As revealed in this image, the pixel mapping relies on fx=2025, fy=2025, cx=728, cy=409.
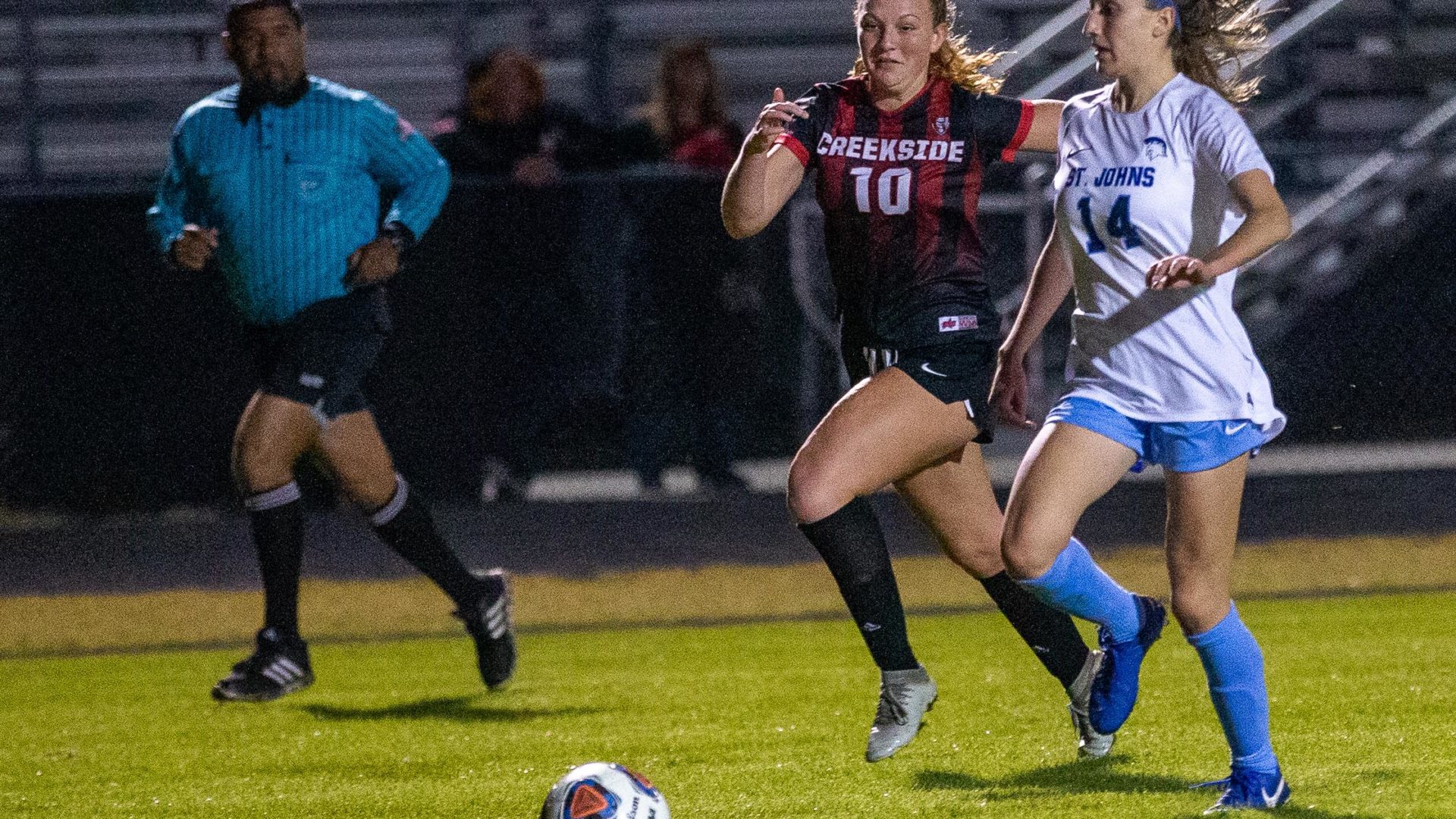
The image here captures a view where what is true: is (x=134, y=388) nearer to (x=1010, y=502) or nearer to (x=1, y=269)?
(x=1, y=269)

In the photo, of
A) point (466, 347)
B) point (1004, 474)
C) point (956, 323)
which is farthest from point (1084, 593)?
point (466, 347)

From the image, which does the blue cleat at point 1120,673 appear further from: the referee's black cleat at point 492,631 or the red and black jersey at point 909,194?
the referee's black cleat at point 492,631

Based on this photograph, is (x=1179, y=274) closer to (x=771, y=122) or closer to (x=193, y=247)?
(x=771, y=122)

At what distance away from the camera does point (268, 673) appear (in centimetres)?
583

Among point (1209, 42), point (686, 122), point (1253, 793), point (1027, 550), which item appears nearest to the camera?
point (1253, 793)

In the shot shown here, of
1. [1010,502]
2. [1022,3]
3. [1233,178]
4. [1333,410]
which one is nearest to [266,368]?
[1010,502]

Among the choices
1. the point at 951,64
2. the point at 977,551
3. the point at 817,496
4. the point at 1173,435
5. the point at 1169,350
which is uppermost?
the point at 951,64

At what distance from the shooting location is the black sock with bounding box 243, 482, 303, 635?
19.5 ft

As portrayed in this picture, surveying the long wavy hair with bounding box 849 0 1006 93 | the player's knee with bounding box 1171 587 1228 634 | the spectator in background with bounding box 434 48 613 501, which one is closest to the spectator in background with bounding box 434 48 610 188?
the spectator in background with bounding box 434 48 613 501

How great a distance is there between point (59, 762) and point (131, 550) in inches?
136

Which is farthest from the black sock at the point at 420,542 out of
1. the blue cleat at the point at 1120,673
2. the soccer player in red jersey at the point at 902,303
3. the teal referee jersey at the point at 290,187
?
the blue cleat at the point at 1120,673

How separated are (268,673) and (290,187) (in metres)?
1.44

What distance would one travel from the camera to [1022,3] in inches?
476

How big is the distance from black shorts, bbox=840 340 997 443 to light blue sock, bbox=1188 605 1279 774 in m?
0.81
